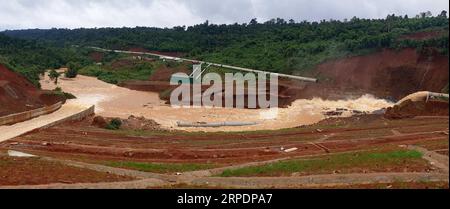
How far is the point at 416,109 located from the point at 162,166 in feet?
74.5

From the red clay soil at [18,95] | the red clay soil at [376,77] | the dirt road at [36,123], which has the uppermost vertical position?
the red clay soil at [376,77]

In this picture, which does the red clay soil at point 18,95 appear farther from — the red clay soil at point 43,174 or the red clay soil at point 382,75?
the red clay soil at point 382,75

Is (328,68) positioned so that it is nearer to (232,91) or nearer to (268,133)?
(232,91)

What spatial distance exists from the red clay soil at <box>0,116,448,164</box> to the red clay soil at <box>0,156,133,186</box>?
342 centimetres

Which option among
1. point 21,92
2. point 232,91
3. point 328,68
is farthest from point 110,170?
point 328,68

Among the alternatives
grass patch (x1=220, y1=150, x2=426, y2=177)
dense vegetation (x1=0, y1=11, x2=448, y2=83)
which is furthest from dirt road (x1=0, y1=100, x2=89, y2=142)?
dense vegetation (x1=0, y1=11, x2=448, y2=83)

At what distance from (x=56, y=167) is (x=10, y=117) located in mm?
16017

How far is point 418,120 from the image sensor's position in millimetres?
32969

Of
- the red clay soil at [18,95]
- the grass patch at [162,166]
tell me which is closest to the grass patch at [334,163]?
the grass patch at [162,166]

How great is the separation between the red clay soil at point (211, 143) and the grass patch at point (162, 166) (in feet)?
5.34

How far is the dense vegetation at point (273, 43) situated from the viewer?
2375 inches

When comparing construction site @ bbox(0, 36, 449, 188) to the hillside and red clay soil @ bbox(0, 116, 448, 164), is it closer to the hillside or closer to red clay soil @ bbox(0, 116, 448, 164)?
red clay soil @ bbox(0, 116, 448, 164)

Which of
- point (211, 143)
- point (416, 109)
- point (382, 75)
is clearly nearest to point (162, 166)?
point (211, 143)

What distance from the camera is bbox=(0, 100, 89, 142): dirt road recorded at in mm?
28641
